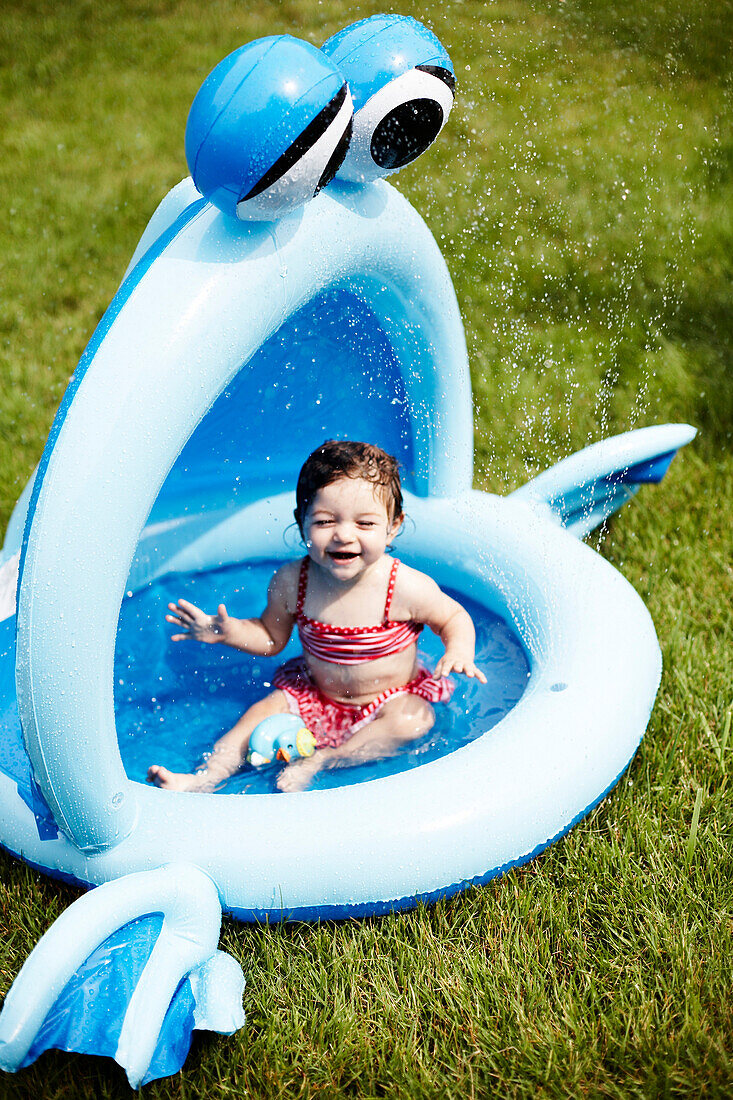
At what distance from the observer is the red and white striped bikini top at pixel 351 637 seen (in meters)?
2.46

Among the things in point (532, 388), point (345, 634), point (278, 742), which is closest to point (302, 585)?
point (345, 634)

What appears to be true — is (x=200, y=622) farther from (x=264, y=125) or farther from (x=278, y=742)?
(x=264, y=125)

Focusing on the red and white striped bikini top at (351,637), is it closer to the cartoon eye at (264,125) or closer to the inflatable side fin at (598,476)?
the inflatable side fin at (598,476)

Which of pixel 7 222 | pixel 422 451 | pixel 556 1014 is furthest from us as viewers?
pixel 7 222

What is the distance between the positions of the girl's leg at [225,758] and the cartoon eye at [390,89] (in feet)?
4.01

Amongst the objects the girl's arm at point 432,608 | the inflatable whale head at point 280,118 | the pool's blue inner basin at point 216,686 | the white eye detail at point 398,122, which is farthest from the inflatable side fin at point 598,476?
the inflatable whale head at point 280,118

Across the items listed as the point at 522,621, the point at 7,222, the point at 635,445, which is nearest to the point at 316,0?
the point at 7,222

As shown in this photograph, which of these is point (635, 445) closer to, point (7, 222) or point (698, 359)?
point (698, 359)

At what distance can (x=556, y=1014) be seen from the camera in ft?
6.06

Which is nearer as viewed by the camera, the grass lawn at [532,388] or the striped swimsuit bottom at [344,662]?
the grass lawn at [532,388]

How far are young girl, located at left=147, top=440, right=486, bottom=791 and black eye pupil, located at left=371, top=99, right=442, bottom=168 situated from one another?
654mm

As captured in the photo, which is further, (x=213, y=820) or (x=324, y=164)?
(x=213, y=820)

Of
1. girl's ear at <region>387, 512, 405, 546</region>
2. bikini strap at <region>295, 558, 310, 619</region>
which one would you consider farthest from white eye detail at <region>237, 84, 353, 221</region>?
bikini strap at <region>295, 558, 310, 619</region>

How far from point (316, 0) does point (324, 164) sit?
6.81 m
